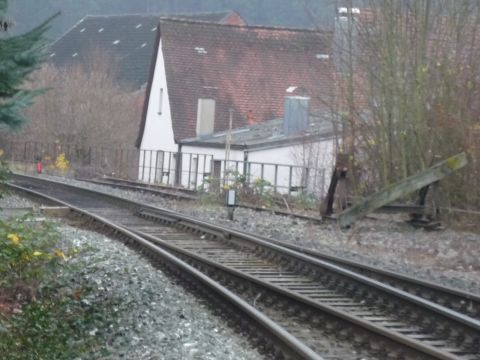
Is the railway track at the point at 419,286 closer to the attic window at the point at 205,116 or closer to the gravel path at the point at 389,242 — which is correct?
the gravel path at the point at 389,242

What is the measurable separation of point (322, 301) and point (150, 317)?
2457mm

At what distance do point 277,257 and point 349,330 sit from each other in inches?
216

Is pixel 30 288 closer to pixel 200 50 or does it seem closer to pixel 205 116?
pixel 205 116

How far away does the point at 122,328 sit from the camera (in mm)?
10750

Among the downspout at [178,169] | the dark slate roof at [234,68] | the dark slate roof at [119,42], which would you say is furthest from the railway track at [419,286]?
the dark slate roof at [119,42]

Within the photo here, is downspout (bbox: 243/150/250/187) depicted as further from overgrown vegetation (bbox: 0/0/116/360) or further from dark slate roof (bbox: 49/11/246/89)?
dark slate roof (bbox: 49/11/246/89)

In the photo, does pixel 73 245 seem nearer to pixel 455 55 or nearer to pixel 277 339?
pixel 277 339

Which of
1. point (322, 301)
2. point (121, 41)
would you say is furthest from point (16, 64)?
point (121, 41)

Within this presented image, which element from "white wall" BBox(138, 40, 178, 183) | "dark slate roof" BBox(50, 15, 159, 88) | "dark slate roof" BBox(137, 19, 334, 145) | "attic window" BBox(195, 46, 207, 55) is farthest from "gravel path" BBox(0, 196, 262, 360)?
"dark slate roof" BBox(50, 15, 159, 88)

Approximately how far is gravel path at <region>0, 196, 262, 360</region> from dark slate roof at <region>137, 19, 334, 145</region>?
115 ft

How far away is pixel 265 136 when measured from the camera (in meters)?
44.0

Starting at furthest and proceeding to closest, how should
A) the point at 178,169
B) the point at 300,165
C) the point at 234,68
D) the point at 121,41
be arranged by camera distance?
the point at 121,41
the point at 234,68
the point at 178,169
the point at 300,165

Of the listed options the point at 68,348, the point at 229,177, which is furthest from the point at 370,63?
the point at 68,348

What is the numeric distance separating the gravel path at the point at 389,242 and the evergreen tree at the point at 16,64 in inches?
261
